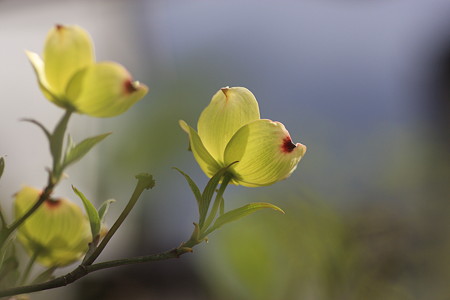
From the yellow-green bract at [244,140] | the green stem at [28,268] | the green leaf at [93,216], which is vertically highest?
the yellow-green bract at [244,140]

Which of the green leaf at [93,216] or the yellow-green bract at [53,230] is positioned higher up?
the green leaf at [93,216]

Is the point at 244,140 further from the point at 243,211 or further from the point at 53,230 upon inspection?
the point at 53,230

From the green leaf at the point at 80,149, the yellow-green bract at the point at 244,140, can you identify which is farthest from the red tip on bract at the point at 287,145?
the green leaf at the point at 80,149

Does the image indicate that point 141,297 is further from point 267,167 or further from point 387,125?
point 267,167

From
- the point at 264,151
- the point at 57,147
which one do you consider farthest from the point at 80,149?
the point at 264,151

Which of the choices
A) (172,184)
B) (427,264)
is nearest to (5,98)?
(172,184)

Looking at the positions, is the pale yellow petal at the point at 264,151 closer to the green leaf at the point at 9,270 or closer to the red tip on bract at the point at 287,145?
the red tip on bract at the point at 287,145
